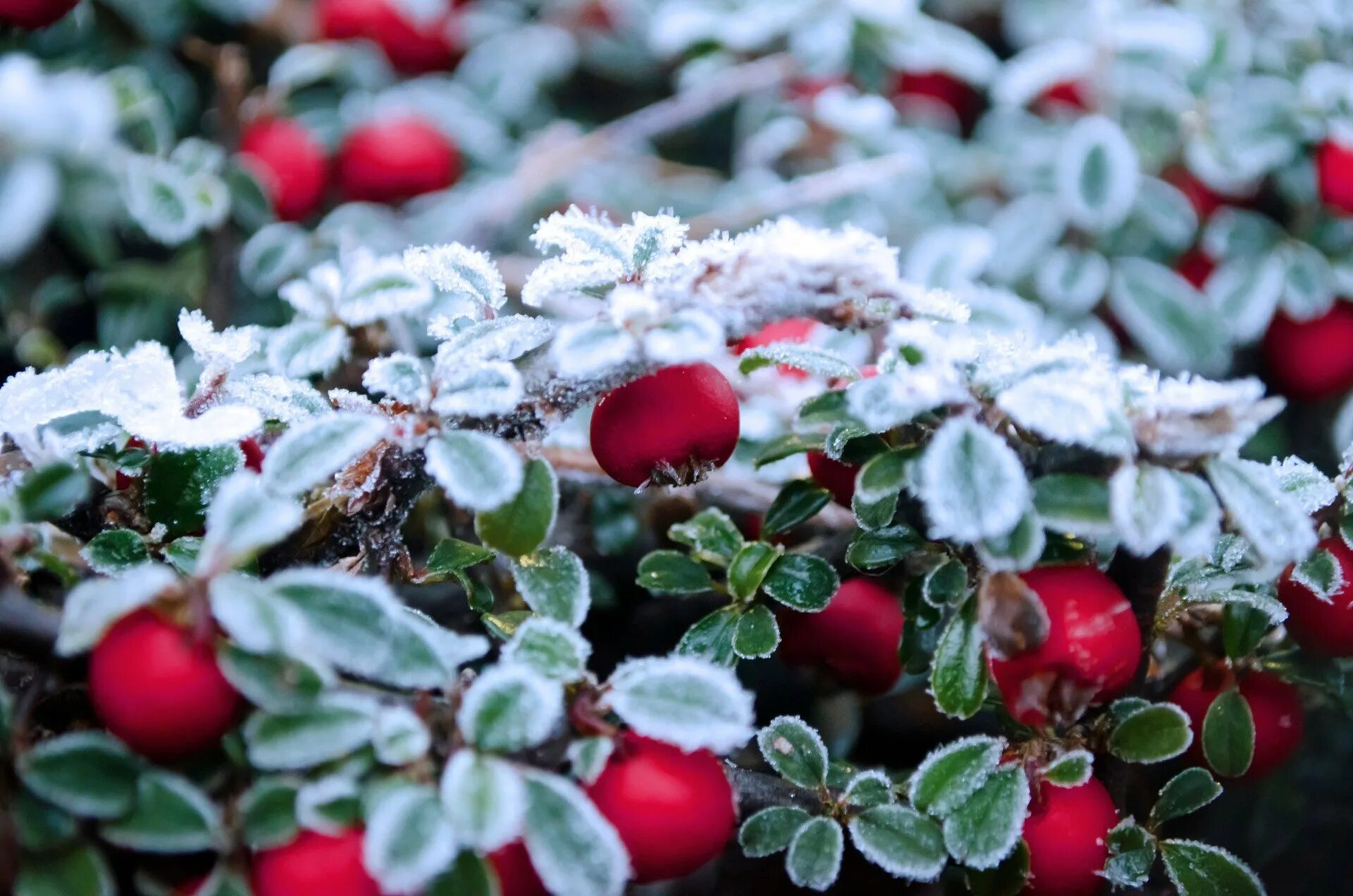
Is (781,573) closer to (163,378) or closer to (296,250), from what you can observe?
(163,378)

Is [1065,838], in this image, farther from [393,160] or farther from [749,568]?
[393,160]

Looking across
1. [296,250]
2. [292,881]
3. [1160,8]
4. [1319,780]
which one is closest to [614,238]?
[292,881]

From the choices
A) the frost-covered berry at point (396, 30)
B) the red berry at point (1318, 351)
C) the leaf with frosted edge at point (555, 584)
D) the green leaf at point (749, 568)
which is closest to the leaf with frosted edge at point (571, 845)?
the leaf with frosted edge at point (555, 584)

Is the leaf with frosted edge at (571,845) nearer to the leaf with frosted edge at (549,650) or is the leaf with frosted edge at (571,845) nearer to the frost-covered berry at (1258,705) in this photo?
the leaf with frosted edge at (549,650)

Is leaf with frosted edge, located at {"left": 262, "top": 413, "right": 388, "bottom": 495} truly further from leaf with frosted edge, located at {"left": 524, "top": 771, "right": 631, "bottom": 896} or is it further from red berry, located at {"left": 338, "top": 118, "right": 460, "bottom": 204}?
red berry, located at {"left": 338, "top": 118, "right": 460, "bottom": 204}

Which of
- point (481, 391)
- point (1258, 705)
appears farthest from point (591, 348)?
point (1258, 705)

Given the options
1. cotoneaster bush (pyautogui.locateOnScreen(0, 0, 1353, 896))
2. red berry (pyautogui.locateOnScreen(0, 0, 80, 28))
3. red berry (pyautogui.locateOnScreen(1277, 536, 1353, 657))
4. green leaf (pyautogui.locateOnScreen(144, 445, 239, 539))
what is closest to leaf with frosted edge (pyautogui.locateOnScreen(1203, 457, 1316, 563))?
cotoneaster bush (pyautogui.locateOnScreen(0, 0, 1353, 896))
